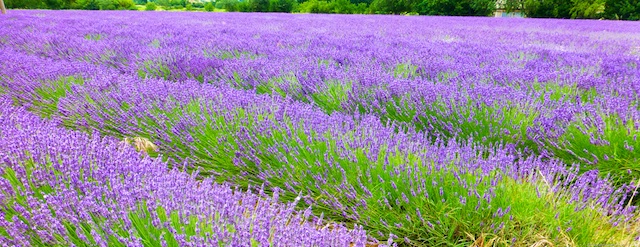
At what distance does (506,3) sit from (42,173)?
84.5ft

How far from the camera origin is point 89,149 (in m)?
1.54

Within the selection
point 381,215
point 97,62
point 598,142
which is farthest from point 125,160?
point 97,62

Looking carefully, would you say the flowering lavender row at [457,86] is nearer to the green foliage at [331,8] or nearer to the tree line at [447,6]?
the tree line at [447,6]

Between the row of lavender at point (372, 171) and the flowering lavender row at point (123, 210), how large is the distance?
0.24 metres

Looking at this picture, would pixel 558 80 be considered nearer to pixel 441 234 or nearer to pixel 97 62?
pixel 441 234

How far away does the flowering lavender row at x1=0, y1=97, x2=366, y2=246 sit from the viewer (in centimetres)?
98

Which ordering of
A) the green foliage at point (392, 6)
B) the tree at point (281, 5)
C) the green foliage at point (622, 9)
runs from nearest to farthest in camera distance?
the green foliage at point (622, 9) < the green foliage at point (392, 6) < the tree at point (281, 5)

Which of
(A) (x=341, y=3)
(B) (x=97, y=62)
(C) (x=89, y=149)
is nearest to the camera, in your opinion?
(C) (x=89, y=149)

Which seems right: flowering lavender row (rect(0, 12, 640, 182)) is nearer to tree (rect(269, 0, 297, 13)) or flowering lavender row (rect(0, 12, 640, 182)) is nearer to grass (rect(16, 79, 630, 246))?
grass (rect(16, 79, 630, 246))

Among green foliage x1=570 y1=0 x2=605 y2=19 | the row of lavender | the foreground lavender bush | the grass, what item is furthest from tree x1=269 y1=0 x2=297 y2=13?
the grass

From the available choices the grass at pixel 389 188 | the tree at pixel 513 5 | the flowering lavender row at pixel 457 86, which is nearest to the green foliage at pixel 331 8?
the tree at pixel 513 5

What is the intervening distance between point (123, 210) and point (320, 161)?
31.4 inches

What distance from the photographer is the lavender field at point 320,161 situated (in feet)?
3.54

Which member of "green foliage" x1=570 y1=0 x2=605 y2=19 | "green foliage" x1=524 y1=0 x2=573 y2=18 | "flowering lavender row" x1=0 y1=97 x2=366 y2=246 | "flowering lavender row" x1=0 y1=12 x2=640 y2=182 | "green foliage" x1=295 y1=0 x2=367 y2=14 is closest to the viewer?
"flowering lavender row" x1=0 y1=97 x2=366 y2=246
